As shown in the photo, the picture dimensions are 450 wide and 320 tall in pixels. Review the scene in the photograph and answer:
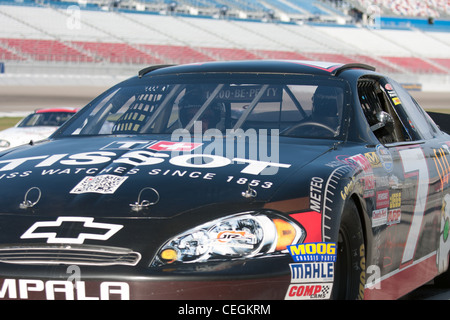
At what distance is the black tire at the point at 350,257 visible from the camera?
3.32 metres

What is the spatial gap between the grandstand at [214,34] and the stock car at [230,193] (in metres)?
37.4

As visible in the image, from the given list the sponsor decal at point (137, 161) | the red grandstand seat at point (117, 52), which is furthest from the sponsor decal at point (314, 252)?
the red grandstand seat at point (117, 52)

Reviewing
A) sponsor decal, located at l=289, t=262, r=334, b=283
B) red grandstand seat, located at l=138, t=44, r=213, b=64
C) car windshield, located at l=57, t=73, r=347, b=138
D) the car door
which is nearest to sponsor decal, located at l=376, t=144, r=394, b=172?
the car door

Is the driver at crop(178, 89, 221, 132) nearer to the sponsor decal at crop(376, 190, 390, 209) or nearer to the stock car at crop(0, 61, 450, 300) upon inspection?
the stock car at crop(0, 61, 450, 300)

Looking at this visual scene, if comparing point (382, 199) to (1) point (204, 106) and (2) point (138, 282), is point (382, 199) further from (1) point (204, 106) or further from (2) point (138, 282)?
(2) point (138, 282)

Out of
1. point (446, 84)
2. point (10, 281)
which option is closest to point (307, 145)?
point (10, 281)

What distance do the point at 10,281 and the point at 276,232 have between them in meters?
0.96

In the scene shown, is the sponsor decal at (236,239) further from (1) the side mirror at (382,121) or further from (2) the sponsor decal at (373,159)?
(1) the side mirror at (382,121)

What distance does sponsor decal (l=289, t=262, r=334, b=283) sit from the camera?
2.91m

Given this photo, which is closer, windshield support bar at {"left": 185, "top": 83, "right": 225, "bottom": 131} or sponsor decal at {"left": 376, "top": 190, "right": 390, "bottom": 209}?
sponsor decal at {"left": 376, "top": 190, "right": 390, "bottom": 209}

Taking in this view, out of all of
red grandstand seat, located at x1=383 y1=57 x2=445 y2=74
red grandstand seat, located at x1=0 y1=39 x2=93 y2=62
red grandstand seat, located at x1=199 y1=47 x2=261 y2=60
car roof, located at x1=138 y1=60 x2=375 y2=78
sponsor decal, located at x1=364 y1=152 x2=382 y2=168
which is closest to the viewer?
sponsor decal, located at x1=364 y1=152 x2=382 y2=168

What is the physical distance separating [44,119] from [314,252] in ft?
45.0

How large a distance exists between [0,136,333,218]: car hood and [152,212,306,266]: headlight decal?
0.26 ft

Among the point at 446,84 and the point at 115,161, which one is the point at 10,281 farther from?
the point at 446,84
